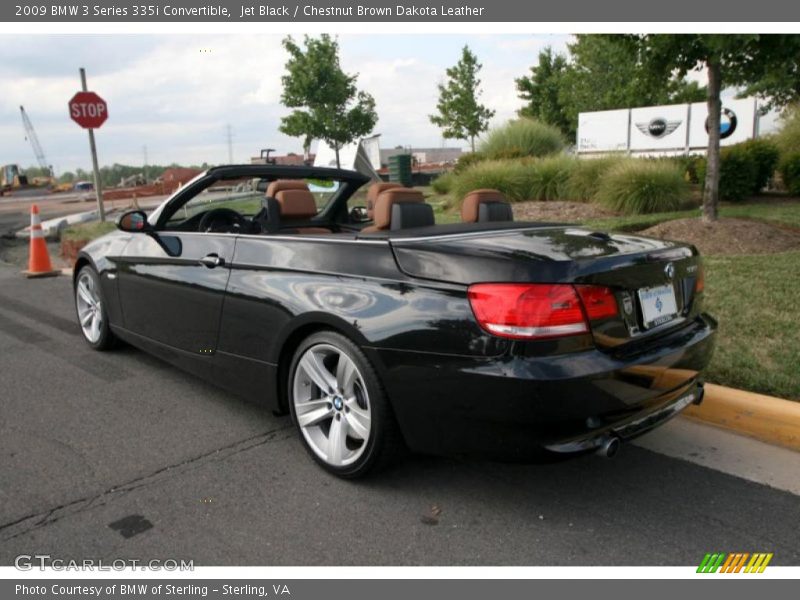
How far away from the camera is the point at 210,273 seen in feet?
12.3

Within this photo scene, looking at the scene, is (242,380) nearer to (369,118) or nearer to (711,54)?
(711,54)

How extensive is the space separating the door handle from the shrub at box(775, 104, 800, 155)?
43.1 feet

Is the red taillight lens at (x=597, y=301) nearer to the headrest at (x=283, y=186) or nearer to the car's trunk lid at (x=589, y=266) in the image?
the car's trunk lid at (x=589, y=266)

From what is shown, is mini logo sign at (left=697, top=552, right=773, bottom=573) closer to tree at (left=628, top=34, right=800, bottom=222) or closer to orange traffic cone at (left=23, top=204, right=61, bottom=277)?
tree at (left=628, top=34, right=800, bottom=222)

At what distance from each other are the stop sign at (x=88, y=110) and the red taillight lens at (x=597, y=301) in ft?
40.3

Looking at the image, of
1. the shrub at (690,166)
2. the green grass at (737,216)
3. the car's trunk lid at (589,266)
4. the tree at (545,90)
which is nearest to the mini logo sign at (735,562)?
the car's trunk lid at (589,266)

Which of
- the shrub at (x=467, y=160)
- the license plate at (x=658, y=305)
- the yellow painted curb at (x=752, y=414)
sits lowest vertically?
the yellow painted curb at (x=752, y=414)

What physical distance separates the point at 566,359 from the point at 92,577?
6.26ft

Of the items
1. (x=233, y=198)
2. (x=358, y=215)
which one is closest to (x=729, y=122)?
(x=358, y=215)

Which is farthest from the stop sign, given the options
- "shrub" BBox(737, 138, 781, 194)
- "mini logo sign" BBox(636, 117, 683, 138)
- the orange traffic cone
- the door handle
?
"mini logo sign" BBox(636, 117, 683, 138)

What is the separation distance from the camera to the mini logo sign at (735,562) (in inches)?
94.5

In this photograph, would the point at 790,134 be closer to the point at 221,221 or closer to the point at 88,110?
the point at 221,221

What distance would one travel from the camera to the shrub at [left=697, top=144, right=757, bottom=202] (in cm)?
1170
